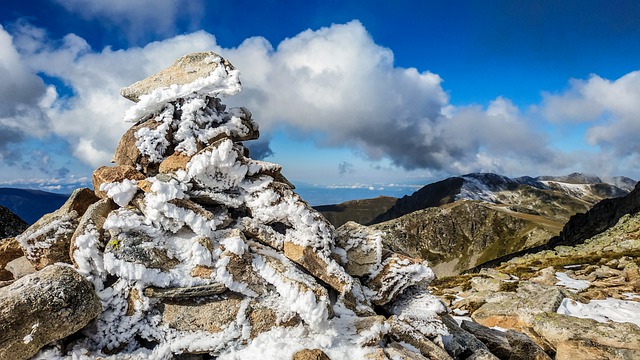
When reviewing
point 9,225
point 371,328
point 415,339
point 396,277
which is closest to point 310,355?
point 371,328

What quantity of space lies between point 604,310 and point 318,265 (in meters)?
29.6

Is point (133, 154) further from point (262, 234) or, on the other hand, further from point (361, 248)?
point (361, 248)

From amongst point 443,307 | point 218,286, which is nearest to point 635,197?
point 443,307

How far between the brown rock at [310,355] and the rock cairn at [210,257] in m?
0.07

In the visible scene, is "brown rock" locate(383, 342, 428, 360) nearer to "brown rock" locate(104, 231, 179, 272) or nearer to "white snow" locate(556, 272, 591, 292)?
"brown rock" locate(104, 231, 179, 272)

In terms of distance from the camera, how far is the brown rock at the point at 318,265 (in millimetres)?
14009

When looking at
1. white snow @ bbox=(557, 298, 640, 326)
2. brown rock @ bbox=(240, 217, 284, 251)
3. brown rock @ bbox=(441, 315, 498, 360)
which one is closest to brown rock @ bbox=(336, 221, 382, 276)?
brown rock @ bbox=(240, 217, 284, 251)

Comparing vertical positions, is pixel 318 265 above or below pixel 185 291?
above

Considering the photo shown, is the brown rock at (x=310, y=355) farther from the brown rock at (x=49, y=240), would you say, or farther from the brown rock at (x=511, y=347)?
the brown rock at (x=511, y=347)

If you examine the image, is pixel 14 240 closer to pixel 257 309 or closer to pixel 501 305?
pixel 257 309

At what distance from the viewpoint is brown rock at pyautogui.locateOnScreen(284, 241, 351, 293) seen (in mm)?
14009

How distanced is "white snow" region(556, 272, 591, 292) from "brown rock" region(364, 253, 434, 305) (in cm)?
3343

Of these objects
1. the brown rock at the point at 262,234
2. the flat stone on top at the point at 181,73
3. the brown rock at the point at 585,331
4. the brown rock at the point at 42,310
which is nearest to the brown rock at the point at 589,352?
the brown rock at the point at 585,331

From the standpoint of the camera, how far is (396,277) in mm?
15961
